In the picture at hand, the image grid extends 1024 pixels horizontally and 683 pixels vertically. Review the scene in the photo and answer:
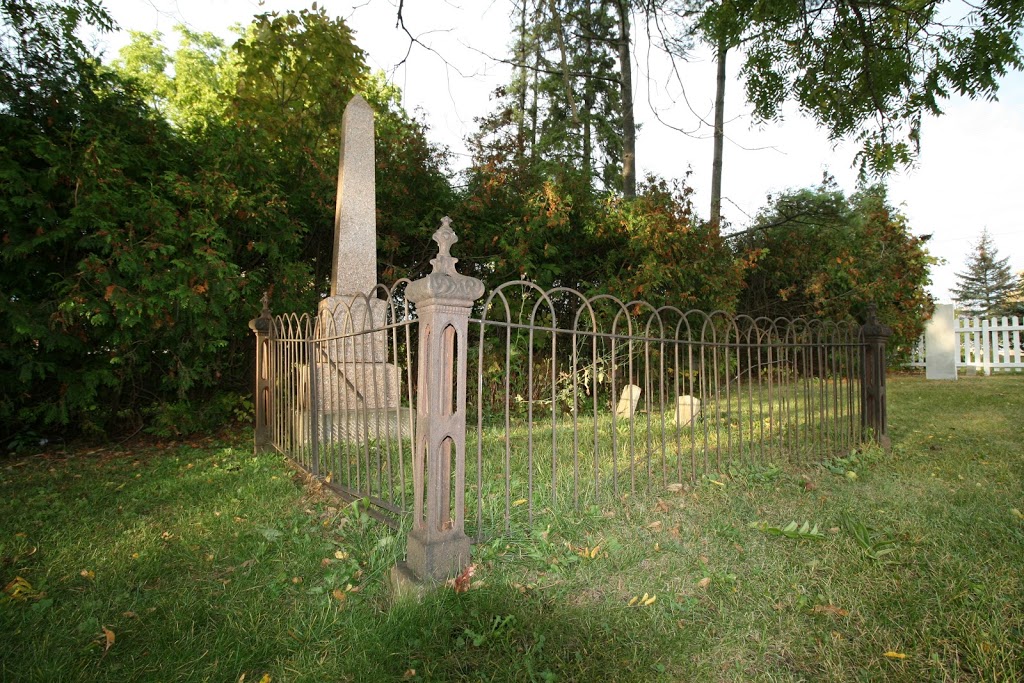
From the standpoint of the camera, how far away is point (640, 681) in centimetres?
181

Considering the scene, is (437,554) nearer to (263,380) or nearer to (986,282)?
(263,380)

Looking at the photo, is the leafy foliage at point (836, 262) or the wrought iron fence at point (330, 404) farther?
the leafy foliage at point (836, 262)

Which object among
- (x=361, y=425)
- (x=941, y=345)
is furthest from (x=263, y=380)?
(x=941, y=345)

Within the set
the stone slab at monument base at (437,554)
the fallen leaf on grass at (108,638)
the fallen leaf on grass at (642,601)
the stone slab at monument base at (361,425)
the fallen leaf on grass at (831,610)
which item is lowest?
the fallen leaf on grass at (108,638)

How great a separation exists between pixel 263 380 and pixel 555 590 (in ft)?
13.8

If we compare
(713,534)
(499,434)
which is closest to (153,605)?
(713,534)

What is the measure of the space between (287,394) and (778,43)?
225 inches

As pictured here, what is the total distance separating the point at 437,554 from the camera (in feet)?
7.82

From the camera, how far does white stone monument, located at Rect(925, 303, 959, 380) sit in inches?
463

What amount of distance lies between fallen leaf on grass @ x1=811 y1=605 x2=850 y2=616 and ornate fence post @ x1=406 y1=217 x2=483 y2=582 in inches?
55.2

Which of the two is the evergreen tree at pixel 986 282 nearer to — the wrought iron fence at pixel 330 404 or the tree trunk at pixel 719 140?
the tree trunk at pixel 719 140

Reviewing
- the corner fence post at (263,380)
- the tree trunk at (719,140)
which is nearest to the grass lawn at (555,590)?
the corner fence post at (263,380)

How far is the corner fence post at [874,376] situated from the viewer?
5090mm

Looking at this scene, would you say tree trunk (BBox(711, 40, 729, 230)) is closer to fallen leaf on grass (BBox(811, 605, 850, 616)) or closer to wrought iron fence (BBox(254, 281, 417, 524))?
wrought iron fence (BBox(254, 281, 417, 524))
